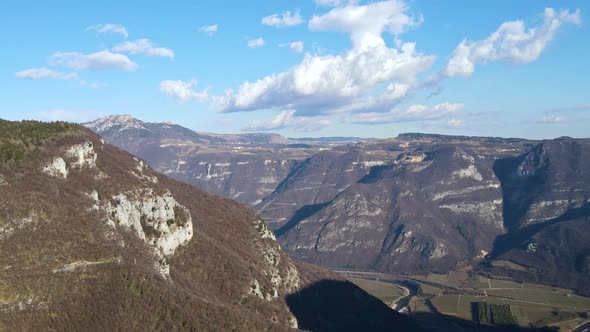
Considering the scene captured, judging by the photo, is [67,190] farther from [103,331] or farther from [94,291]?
[103,331]

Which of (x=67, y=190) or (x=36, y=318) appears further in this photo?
(x=67, y=190)

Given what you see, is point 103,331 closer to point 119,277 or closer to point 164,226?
point 119,277

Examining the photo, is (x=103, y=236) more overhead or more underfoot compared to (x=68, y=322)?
more overhead


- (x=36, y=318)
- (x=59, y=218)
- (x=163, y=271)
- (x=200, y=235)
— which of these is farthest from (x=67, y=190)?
(x=200, y=235)

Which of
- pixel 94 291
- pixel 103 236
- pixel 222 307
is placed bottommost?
pixel 222 307

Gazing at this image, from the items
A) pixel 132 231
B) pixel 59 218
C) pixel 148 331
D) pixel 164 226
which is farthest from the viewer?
pixel 164 226

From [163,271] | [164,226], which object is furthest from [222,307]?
[164,226]

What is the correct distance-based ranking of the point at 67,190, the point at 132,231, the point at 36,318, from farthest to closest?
the point at 132,231, the point at 67,190, the point at 36,318
